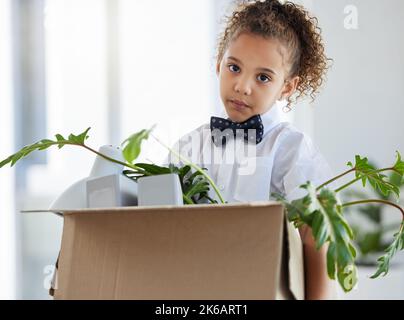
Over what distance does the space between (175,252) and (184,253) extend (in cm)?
1

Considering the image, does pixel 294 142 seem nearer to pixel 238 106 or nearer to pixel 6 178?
pixel 238 106

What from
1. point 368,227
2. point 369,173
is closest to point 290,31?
point 369,173

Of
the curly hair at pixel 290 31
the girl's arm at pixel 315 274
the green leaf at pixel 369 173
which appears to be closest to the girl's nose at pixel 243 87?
the curly hair at pixel 290 31

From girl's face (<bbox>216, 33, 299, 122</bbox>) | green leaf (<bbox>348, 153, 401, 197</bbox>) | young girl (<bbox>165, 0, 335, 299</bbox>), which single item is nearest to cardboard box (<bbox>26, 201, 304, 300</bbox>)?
green leaf (<bbox>348, 153, 401, 197</bbox>)

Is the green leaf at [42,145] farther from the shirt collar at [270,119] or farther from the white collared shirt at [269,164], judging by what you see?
the shirt collar at [270,119]

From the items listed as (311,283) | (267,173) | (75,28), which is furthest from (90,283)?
(75,28)

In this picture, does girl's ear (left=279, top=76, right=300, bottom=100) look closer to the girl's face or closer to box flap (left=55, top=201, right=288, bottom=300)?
the girl's face

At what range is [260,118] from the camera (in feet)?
4.16

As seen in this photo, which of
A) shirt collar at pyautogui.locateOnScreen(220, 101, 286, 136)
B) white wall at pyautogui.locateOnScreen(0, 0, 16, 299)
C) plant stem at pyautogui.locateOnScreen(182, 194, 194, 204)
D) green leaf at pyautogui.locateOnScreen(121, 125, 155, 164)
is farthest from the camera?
white wall at pyautogui.locateOnScreen(0, 0, 16, 299)

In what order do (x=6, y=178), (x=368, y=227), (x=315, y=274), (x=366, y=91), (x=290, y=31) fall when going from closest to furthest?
1. (x=315, y=274)
2. (x=290, y=31)
3. (x=6, y=178)
4. (x=366, y=91)
5. (x=368, y=227)

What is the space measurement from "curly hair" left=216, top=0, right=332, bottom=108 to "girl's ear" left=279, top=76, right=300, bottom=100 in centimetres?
1

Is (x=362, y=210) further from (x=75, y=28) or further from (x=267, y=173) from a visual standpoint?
(x=267, y=173)

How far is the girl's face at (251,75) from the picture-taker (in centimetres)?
126

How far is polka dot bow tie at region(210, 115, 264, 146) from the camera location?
4.14 feet
